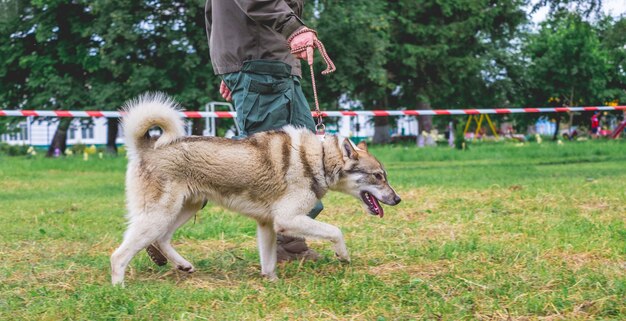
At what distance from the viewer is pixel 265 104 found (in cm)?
483

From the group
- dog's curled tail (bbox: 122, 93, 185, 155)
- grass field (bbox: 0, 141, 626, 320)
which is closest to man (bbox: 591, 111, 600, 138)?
grass field (bbox: 0, 141, 626, 320)

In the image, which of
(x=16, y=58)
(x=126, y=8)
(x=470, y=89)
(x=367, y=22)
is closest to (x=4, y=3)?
(x=16, y=58)

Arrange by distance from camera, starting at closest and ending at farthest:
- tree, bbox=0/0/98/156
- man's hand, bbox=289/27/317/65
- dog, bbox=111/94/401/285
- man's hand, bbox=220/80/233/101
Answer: dog, bbox=111/94/401/285 < man's hand, bbox=289/27/317/65 < man's hand, bbox=220/80/233/101 < tree, bbox=0/0/98/156

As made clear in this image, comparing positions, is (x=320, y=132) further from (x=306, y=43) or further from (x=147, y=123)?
(x=147, y=123)

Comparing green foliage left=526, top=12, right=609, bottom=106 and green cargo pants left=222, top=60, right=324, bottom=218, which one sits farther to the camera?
green foliage left=526, top=12, right=609, bottom=106

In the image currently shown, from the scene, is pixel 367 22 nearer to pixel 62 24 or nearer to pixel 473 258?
pixel 62 24

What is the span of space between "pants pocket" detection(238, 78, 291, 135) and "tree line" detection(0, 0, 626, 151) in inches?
451

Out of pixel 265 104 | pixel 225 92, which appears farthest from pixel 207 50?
pixel 265 104

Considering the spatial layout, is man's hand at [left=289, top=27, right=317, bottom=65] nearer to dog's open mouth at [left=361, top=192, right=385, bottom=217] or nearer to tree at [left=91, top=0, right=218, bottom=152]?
dog's open mouth at [left=361, top=192, right=385, bottom=217]

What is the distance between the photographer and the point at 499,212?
723cm

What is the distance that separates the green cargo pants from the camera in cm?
478

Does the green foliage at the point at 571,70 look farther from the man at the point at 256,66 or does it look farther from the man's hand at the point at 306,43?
the man's hand at the point at 306,43

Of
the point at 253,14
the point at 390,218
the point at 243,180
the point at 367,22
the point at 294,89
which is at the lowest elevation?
the point at 390,218

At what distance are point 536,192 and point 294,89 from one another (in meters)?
4.75
